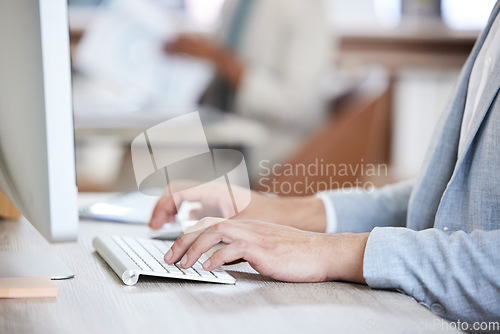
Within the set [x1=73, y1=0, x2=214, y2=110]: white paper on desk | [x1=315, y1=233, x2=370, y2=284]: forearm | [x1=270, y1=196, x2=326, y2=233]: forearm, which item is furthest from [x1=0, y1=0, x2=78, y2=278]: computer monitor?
[x1=73, y1=0, x2=214, y2=110]: white paper on desk

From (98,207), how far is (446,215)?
0.65m

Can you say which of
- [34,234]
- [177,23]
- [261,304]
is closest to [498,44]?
[261,304]

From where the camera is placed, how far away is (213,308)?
62 cm

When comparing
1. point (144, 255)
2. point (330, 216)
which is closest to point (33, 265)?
point (144, 255)

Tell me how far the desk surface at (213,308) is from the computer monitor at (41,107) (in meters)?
0.08

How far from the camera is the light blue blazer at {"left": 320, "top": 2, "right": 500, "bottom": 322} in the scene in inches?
26.5

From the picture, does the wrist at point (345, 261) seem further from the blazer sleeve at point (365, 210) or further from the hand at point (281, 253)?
the blazer sleeve at point (365, 210)

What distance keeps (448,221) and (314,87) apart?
2200 millimetres

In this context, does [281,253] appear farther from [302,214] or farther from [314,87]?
[314,87]

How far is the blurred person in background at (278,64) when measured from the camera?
9.57 feet

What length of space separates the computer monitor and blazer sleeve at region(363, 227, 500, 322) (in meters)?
0.33

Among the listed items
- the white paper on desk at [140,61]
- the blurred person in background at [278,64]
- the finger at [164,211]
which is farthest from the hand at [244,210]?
the blurred person in background at [278,64]

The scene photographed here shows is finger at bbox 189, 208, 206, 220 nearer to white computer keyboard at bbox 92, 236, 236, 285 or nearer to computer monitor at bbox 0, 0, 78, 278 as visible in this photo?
white computer keyboard at bbox 92, 236, 236, 285

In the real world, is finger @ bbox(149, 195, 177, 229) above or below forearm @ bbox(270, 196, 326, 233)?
above
